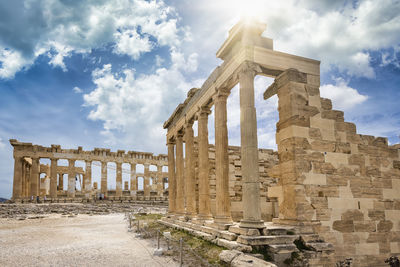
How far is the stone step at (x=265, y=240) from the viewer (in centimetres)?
891

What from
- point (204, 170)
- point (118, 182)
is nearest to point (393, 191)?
point (204, 170)

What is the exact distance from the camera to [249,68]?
1052 centimetres

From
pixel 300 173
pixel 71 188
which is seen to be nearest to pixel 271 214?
pixel 300 173

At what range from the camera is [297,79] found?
11203 millimetres

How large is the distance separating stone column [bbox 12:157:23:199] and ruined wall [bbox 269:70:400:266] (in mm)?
40198

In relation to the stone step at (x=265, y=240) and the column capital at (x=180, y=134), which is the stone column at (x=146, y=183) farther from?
the stone step at (x=265, y=240)

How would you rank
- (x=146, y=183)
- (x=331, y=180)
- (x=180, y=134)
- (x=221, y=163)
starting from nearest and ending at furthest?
1. (x=331, y=180)
2. (x=221, y=163)
3. (x=180, y=134)
4. (x=146, y=183)

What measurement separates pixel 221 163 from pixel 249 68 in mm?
3864

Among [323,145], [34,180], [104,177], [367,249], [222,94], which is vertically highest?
[222,94]

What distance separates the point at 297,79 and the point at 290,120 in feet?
5.15

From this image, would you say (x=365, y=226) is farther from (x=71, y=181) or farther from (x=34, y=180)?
(x=34, y=180)

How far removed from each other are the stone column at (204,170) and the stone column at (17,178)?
119ft

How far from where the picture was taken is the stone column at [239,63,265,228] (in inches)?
387

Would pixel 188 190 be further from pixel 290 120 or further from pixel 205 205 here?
pixel 290 120
